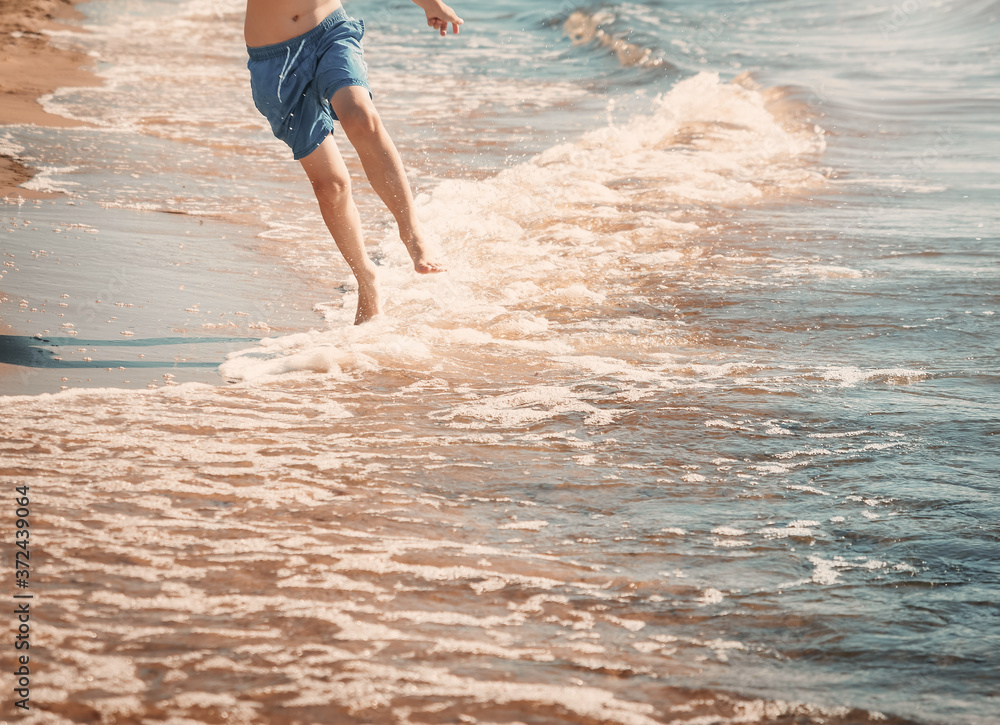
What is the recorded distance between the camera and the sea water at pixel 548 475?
1838 mm

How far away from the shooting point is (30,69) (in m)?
10.2

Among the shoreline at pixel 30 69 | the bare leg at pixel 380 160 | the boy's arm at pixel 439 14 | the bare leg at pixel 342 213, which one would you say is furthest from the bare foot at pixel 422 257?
the shoreline at pixel 30 69

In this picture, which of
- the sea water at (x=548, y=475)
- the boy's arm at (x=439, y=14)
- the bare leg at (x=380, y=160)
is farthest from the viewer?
the boy's arm at (x=439, y=14)

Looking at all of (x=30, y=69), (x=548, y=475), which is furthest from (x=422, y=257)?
(x=30, y=69)

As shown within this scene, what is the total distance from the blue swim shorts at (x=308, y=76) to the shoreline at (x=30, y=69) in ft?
7.49

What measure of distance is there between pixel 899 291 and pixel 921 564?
9.08ft

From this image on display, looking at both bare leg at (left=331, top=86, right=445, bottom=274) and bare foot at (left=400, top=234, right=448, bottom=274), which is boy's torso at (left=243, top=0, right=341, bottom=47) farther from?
bare foot at (left=400, top=234, right=448, bottom=274)

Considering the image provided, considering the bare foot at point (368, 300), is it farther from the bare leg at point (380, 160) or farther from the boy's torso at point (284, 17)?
the boy's torso at point (284, 17)

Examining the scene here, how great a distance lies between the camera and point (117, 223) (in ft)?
16.5

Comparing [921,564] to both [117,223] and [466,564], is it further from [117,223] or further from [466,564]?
[117,223]

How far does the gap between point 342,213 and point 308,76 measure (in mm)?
547

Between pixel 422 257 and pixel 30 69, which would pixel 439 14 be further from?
pixel 30 69

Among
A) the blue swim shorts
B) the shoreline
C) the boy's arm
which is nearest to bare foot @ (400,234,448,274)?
the blue swim shorts

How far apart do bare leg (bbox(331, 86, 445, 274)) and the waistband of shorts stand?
0.84 ft
